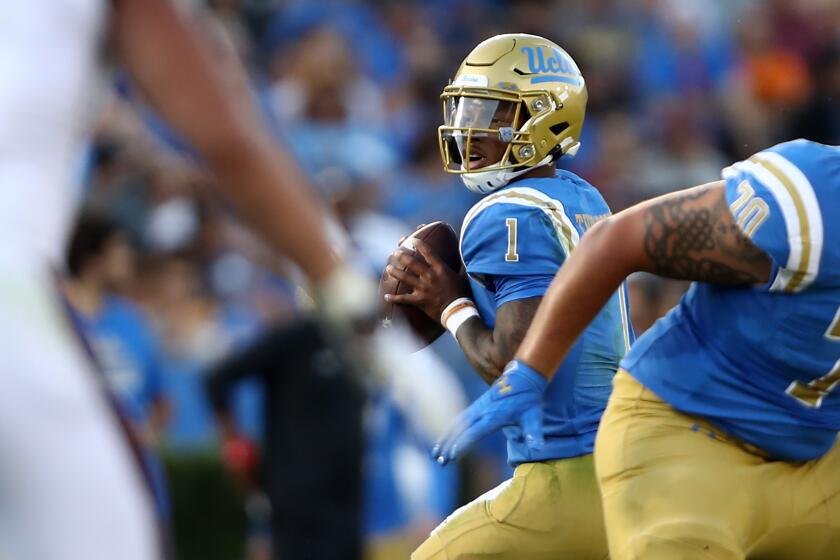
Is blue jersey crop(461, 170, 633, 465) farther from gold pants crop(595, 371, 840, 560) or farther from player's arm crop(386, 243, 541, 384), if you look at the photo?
gold pants crop(595, 371, 840, 560)

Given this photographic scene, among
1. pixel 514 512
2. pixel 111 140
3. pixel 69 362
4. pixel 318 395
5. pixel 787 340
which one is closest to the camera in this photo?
pixel 69 362

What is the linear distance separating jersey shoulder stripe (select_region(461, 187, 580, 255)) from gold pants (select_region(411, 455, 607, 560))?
0.59m

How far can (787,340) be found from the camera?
3.43m

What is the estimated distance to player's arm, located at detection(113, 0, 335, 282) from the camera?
224 centimetres

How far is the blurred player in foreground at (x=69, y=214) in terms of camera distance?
208 centimetres

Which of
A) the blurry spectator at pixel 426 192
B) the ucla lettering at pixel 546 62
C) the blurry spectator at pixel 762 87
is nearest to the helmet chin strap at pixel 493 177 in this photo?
the ucla lettering at pixel 546 62

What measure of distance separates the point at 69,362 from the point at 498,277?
6.29 ft

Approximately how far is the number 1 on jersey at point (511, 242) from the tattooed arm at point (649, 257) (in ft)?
1.37

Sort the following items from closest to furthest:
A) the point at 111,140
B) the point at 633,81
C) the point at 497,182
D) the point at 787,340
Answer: the point at 787,340 → the point at 497,182 → the point at 111,140 → the point at 633,81

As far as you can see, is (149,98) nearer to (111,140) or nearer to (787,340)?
(787,340)

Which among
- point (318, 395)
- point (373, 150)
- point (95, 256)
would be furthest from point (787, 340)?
point (373, 150)

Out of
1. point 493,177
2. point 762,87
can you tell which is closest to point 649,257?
point 493,177

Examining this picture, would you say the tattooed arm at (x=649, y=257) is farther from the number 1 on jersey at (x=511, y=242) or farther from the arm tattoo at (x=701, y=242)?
the number 1 on jersey at (x=511, y=242)

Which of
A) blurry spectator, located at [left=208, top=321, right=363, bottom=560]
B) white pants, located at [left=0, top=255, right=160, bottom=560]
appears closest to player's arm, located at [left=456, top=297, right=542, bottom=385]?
white pants, located at [left=0, top=255, right=160, bottom=560]
